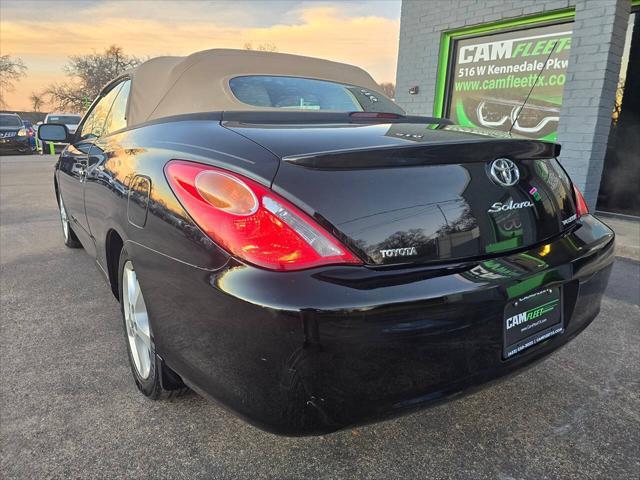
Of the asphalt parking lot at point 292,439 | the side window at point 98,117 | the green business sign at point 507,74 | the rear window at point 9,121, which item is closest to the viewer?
the asphalt parking lot at point 292,439

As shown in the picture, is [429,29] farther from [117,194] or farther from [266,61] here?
[117,194]

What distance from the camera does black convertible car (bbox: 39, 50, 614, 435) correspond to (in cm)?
134

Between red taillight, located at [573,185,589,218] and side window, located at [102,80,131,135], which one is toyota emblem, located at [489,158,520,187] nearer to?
red taillight, located at [573,185,589,218]

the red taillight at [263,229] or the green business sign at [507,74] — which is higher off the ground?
the green business sign at [507,74]

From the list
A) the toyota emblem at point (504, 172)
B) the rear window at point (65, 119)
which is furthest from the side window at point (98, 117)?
the rear window at point (65, 119)

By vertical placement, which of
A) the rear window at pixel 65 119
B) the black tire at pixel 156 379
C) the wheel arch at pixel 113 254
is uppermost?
the rear window at pixel 65 119

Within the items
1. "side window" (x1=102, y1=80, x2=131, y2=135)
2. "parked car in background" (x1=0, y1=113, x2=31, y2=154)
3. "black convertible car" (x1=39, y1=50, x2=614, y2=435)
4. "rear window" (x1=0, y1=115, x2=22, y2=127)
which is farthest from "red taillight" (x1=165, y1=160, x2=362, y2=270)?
"rear window" (x1=0, y1=115, x2=22, y2=127)

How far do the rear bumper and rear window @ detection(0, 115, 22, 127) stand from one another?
20187 mm

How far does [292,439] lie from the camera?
192 cm

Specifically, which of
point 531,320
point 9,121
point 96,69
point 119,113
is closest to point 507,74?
point 119,113

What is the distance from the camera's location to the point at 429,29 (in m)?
7.96

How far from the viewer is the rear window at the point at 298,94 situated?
2684 millimetres

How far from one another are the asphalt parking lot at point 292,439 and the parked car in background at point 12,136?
17870 mm

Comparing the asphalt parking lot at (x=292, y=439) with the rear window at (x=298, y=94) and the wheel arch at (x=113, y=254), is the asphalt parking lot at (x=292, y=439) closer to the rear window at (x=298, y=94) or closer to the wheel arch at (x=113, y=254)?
the wheel arch at (x=113, y=254)
